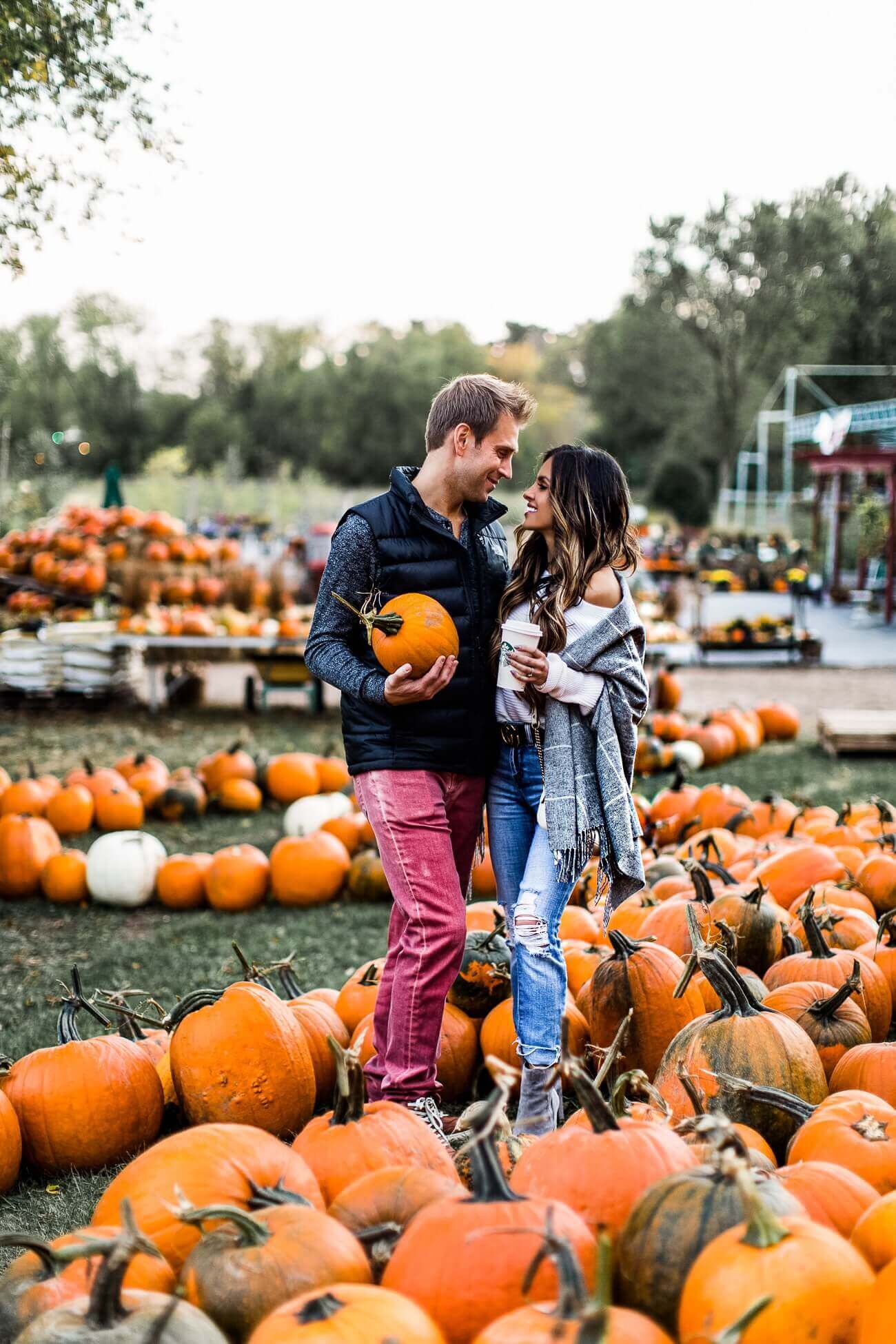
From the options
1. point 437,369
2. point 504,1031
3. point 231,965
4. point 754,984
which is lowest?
point 231,965

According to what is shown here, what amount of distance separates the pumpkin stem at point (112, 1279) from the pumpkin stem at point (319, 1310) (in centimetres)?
22

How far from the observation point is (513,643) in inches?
116

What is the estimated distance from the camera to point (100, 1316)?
1.47m

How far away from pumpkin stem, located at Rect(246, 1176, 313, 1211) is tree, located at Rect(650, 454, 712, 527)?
42790 millimetres

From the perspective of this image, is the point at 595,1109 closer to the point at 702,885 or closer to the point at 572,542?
the point at 572,542

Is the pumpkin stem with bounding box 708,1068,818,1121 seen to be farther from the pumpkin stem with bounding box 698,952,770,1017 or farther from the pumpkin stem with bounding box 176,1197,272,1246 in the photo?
the pumpkin stem with bounding box 176,1197,272,1246

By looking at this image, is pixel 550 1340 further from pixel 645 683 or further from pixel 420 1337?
pixel 645 683

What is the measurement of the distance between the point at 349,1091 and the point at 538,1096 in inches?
35.4

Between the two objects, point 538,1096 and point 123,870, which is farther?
point 123,870

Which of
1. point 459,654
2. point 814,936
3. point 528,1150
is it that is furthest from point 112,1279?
point 814,936

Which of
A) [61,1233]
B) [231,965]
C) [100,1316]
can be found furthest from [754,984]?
[231,965]

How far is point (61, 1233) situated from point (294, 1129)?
0.57m

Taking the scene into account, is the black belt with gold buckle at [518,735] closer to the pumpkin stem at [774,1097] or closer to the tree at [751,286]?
the pumpkin stem at [774,1097]

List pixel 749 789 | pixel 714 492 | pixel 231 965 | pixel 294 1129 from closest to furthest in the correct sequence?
1. pixel 294 1129
2. pixel 231 965
3. pixel 749 789
4. pixel 714 492
